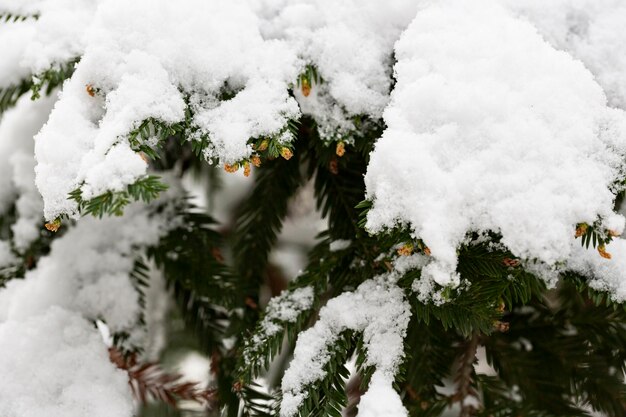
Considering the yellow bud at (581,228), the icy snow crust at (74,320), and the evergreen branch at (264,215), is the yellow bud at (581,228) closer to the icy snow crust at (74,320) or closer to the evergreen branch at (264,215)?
the evergreen branch at (264,215)

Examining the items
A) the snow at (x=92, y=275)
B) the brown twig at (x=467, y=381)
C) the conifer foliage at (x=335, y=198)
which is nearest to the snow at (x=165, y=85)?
the conifer foliage at (x=335, y=198)

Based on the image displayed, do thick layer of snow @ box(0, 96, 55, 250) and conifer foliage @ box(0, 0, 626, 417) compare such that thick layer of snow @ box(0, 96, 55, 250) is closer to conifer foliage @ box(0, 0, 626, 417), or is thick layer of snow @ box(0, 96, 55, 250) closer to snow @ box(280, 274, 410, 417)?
conifer foliage @ box(0, 0, 626, 417)

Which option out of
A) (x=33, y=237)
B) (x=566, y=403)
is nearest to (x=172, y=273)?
(x=33, y=237)

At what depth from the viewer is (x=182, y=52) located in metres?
0.82

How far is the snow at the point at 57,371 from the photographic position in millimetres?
895

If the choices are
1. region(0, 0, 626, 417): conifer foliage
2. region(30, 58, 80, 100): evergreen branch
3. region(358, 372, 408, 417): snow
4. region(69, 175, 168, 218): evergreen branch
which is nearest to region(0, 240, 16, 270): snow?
region(0, 0, 626, 417): conifer foliage

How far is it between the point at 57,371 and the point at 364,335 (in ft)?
1.92

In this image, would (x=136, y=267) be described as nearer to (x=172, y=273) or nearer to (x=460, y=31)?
(x=172, y=273)

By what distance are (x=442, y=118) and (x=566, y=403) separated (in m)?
0.72

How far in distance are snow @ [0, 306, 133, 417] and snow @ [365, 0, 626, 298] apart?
61 cm

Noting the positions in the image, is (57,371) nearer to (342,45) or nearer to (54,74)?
(54,74)

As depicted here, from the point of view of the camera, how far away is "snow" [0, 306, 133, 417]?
0.90m

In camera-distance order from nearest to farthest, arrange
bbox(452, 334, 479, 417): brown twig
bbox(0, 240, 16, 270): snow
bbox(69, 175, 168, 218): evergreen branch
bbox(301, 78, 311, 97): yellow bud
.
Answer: bbox(69, 175, 168, 218): evergreen branch, bbox(301, 78, 311, 97): yellow bud, bbox(452, 334, 479, 417): brown twig, bbox(0, 240, 16, 270): snow

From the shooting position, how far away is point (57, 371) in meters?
0.94
